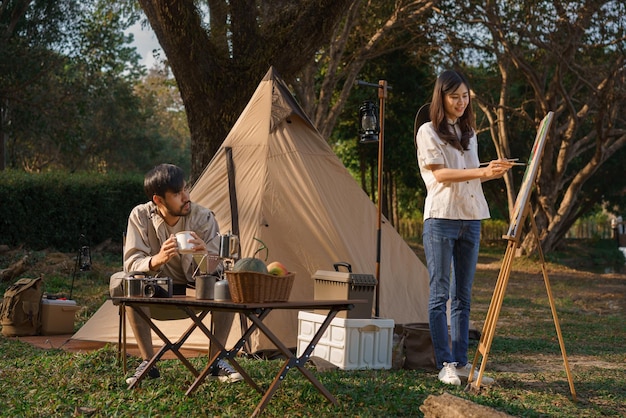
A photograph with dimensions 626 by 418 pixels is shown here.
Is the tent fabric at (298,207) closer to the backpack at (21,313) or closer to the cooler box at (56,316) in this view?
the cooler box at (56,316)

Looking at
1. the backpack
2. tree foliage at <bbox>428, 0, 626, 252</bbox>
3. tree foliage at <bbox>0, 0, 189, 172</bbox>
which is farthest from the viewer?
tree foliage at <bbox>0, 0, 189, 172</bbox>

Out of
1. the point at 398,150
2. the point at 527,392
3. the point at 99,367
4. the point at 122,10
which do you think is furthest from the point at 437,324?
the point at 398,150

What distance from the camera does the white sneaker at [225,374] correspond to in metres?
4.65

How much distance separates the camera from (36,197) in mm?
14141

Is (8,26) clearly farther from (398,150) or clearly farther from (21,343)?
(21,343)

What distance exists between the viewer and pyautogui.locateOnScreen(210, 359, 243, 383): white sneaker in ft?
15.3

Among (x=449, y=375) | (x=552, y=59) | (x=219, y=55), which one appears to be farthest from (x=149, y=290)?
(x=552, y=59)

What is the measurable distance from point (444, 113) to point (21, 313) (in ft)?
13.4

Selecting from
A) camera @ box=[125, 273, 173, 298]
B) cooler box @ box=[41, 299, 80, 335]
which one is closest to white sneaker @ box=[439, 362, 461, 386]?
camera @ box=[125, 273, 173, 298]

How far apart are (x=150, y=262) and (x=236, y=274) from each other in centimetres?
75

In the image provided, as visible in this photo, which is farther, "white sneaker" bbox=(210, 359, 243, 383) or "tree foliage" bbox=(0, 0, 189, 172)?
"tree foliage" bbox=(0, 0, 189, 172)

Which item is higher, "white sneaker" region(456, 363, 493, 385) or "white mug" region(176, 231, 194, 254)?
"white mug" region(176, 231, 194, 254)

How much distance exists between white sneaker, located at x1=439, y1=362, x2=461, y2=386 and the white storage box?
569 mm

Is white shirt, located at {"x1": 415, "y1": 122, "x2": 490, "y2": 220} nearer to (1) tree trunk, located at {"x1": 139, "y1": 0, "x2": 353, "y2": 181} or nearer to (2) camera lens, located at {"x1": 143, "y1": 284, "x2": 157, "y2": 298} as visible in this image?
(2) camera lens, located at {"x1": 143, "y1": 284, "x2": 157, "y2": 298}
